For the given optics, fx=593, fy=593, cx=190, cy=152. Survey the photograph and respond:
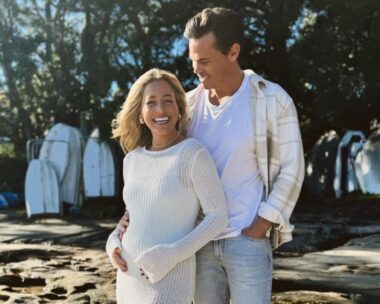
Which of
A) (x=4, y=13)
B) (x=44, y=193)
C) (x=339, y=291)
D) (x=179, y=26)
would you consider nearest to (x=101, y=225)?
Result: (x=44, y=193)

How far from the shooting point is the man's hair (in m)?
2.03

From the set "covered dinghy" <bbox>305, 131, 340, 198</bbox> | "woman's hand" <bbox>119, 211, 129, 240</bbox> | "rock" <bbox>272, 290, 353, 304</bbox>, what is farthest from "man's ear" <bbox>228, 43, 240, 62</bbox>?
"covered dinghy" <bbox>305, 131, 340, 198</bbox>

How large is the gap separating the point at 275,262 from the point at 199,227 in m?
3.80

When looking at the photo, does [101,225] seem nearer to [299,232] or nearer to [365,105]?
[299,232]

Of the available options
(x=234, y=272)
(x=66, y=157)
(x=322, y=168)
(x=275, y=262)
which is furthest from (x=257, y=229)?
(x=322, y=168)

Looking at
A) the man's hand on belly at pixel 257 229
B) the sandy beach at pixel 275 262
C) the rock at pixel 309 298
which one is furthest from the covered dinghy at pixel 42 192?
the man's hand on belly at pixel 257 229

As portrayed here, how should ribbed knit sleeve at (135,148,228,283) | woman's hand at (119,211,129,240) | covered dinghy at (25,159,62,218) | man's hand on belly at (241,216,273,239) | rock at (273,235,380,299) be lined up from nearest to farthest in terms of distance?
ribbed knit sleeve at (135,148,228,283) → man's hand on belly at (241,216,273,239) → woman's hand at (119,211,129,240) → rock at (273,235,380,299) → covered dinghy at (25,159,62,218)

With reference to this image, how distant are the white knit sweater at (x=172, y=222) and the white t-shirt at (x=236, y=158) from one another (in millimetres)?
89

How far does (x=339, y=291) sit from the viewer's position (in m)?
4.22

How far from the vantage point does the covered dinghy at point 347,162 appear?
1187 cm

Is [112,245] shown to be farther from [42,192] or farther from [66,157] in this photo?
[66,157]

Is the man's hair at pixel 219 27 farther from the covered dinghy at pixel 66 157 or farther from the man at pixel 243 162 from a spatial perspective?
the covered dinghy at pixel 66 157

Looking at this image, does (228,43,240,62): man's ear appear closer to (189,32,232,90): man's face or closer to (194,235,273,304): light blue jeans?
(189,32,232,90): man's face

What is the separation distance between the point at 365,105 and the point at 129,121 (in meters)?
9.85
